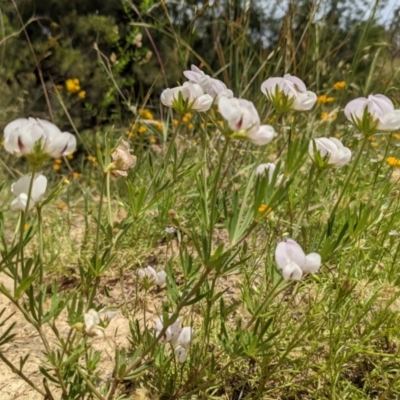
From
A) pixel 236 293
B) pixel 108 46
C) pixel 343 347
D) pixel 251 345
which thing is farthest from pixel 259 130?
pixel 108 46

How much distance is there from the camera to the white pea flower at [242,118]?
0.70 metres

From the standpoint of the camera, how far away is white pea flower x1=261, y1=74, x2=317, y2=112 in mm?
833

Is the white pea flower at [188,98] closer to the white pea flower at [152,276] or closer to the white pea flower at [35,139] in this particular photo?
the white pea flower at [35,139]

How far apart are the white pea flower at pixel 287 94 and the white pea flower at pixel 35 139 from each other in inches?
12.6

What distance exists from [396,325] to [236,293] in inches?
17.2

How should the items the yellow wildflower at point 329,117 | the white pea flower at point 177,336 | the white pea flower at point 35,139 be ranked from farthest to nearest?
1. the yellow wildflower at point 329,117
2. the white pea flower at point 177,336
3. the white pea flower at point 35,139

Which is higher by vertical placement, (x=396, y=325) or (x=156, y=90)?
(x=396, y=325)

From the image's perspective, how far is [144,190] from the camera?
901mm

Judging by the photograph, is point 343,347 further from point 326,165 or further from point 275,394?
point 326,165

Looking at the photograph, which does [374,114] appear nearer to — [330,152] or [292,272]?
[330,152]

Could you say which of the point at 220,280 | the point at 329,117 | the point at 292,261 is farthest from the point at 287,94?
the point at 329,117

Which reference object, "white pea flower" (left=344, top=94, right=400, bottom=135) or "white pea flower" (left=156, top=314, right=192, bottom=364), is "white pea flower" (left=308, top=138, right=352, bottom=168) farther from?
"white pea flower" (left=156, top=314, right=192, bottom=364)

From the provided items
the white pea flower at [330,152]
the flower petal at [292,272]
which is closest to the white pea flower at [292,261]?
the flower petal at [292,272]

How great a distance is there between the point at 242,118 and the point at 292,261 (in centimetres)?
22
